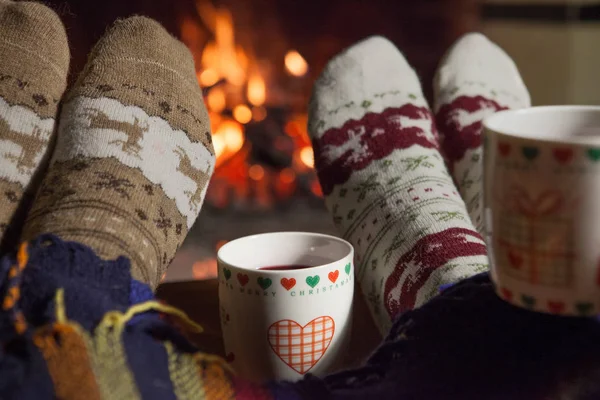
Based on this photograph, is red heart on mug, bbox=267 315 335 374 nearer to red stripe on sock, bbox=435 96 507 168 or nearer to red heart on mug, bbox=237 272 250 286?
red heart on mug, bbox=237 272 250 286

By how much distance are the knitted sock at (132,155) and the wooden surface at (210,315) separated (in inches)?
3.3

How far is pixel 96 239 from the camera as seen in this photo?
535mm

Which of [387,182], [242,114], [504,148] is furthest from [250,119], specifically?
[504,148]

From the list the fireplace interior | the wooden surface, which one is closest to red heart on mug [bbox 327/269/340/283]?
the wooden surface

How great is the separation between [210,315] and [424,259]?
22 centimetres

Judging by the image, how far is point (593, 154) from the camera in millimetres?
368

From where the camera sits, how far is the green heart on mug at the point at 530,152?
377 millimetres

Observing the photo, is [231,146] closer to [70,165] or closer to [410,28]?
[410,28]

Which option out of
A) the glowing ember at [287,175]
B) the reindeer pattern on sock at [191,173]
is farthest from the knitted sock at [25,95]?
the glowing ember at [287,175]

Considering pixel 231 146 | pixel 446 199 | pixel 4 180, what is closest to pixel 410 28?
pixel 231 146

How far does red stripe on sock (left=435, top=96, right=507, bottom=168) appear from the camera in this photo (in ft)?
3.47

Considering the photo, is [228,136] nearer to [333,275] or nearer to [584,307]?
[333,275]

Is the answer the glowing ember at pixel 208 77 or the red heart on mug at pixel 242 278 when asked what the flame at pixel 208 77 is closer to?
the glowing ember at pixel 208 77

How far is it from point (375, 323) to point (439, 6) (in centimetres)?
94
